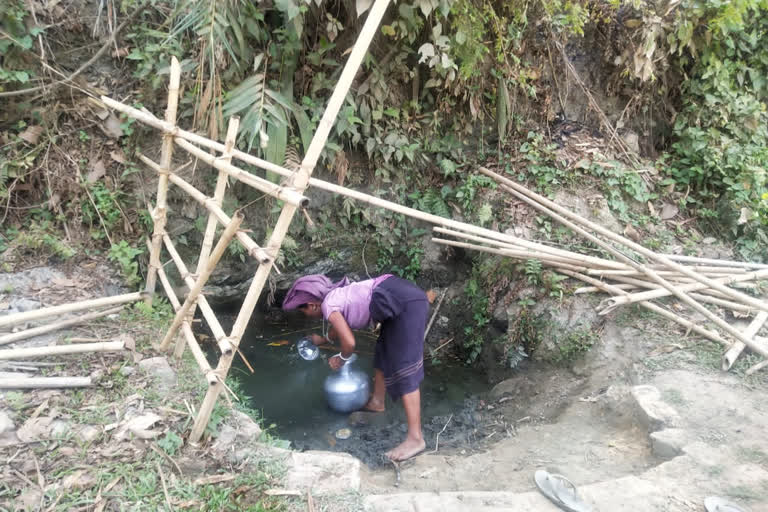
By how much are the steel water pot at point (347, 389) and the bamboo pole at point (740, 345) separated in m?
2.63

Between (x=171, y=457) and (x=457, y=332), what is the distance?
3182 millimetres

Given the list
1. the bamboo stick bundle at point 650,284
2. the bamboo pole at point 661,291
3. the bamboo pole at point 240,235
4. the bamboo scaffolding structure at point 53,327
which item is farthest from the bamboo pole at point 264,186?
the bamboo stick bundle at point 650,284

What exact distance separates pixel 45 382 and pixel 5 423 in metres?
0.30

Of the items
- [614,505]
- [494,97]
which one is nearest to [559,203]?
[494,97]

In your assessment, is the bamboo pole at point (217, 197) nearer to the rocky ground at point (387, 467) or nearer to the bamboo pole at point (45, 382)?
the rocky ground at point (387, 467)

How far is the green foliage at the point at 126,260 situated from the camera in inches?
148

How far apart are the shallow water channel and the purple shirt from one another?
3.35 ft

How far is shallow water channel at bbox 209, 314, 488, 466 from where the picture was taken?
147 inches

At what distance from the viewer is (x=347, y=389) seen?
3764 mm

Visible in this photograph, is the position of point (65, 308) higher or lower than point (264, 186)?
lower

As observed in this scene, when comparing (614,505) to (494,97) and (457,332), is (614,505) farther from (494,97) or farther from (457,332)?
(494,97)

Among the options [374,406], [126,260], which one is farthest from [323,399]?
[126,260]

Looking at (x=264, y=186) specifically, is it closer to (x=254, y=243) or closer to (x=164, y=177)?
A: (x=254, y=243)

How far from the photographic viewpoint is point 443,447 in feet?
11.7
